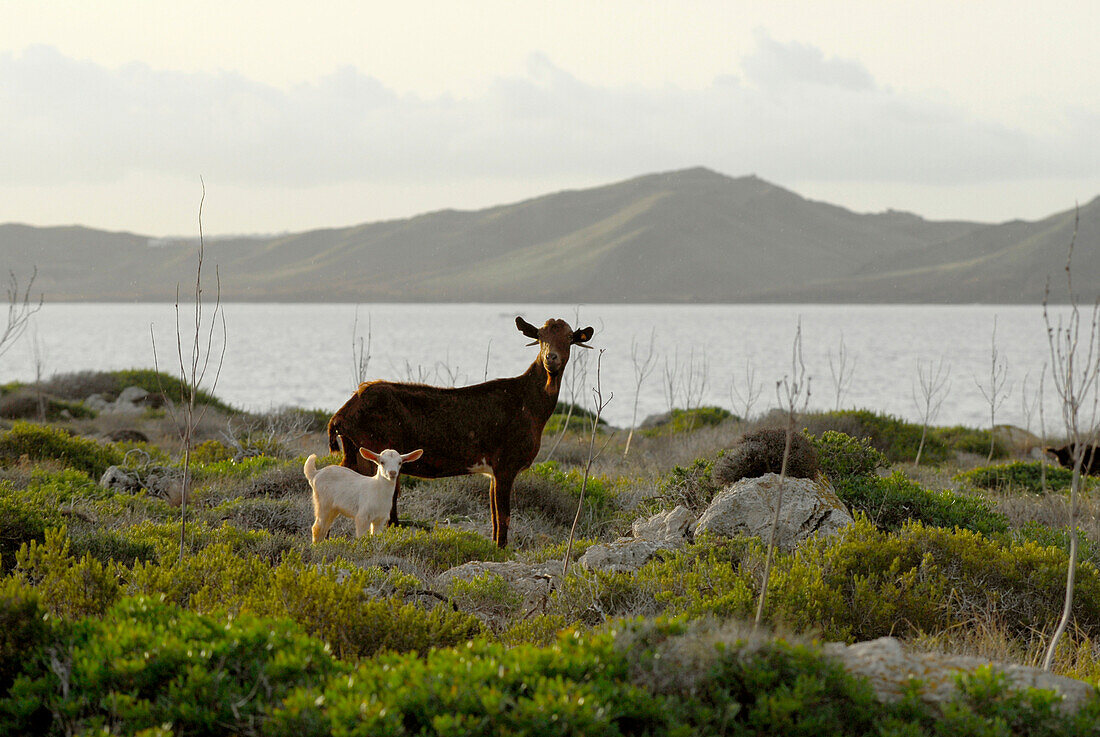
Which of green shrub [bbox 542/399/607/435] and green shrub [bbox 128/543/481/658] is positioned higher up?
green shrub [bbox 128/543/481/658]

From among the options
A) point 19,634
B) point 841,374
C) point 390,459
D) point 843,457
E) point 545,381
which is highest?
point 545,381

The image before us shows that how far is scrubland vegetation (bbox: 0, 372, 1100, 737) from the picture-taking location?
3.52 metres

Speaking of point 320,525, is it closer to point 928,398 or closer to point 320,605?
point 320,605

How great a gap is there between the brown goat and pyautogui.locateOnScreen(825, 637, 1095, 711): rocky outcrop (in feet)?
14.6

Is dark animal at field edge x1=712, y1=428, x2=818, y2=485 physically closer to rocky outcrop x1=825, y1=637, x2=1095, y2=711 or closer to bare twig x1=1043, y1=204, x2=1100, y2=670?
bare twig x1=1043, y1=204, x2=1100, y2=670

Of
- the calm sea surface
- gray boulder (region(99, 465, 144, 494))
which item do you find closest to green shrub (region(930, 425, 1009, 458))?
the calm sea surface

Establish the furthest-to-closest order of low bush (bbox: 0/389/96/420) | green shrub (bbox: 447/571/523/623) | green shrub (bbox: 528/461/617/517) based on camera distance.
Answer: low bush (bbox: 0/389/96/420) < green shrub (bbox: 528/461/617/517) < green shrub (bbox: 447/571/523/623)

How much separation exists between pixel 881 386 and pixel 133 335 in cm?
9178

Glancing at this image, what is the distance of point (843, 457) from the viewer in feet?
31.2

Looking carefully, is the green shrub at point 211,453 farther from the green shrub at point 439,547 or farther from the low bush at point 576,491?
the green shrub at point 439,547

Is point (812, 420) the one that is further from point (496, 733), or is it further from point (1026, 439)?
point (496, 733)

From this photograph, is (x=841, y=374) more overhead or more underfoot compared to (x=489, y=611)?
more overhead

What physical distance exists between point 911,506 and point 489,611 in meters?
4.86

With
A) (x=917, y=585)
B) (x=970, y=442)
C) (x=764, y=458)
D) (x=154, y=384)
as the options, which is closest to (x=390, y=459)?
(x=764, y=458)
